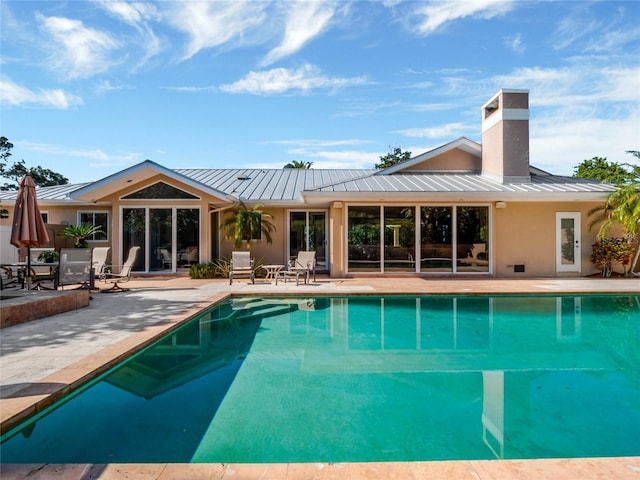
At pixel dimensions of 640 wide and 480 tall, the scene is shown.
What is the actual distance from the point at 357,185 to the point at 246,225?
435cm

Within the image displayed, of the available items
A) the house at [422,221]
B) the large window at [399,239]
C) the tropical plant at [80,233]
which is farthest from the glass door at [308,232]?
the tropical plant at [80,233]

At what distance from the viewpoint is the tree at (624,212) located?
506 inches

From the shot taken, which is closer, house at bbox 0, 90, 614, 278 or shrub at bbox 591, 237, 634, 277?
shrub at bbox 591, 237, 634, 277

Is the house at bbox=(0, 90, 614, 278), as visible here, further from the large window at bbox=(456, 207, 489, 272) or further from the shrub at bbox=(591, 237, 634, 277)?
the shrub at bbox=(591, 237, 634, 277)

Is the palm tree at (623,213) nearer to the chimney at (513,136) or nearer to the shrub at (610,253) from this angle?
the shrub at (610,253)

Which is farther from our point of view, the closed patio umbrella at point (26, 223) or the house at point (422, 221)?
the house at point (422, 221)

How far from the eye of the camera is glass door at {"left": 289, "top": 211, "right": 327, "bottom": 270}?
52.0 feet

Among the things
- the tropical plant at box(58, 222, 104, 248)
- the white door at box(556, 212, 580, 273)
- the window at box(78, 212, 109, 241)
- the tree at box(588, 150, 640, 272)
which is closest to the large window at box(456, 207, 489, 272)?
the white door at box(556, 212, 580, 273)

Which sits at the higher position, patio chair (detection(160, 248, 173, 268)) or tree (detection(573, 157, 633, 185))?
tree (detection(573, 157, 633, 185))

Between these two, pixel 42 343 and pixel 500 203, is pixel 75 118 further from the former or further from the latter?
pixel 500 203

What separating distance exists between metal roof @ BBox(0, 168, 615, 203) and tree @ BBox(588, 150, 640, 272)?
46 cm

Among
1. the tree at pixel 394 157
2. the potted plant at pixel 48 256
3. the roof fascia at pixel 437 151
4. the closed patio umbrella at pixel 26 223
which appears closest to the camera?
the closed patio umbrella at pixel 26 223

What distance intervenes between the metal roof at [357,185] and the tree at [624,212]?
46cm

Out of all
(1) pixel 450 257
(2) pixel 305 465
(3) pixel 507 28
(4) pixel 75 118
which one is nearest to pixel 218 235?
(4) pixel 75 118
